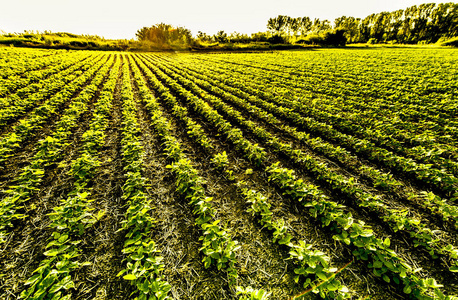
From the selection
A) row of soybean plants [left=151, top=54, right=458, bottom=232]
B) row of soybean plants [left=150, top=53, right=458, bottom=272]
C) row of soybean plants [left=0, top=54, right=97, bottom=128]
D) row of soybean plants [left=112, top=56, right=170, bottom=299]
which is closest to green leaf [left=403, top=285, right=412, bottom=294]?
row of soybean plants [left=150, top=53, right=458, bottom=272]

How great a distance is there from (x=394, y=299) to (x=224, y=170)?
3.90 metres

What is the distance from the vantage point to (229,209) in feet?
12.9

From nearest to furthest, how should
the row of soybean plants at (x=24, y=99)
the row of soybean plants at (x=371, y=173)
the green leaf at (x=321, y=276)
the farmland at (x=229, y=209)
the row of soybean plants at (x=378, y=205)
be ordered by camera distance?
the green leaf at (x=321, y=276), the farmland at (x=229, y=209), the row of soybean plants at (x=378, y=205), the row of soybean plants at (x=371, y=173), the row of soybean plants at (x=24, y=99)

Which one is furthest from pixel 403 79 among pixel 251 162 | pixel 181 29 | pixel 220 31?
pixel 220 31

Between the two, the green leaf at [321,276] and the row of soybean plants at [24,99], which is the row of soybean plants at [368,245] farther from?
the row of soybean plants at [24,99]

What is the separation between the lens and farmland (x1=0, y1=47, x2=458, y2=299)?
2598 mm

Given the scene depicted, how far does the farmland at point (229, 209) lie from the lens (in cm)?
260

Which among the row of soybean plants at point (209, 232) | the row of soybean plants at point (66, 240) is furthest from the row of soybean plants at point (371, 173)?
the row of soybean plants at point (66, 240)

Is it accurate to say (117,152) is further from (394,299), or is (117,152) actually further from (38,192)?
(394,299)

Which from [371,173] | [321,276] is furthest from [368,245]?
[371,173]

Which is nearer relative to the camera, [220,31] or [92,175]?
[92,175]

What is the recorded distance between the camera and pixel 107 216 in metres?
3.67

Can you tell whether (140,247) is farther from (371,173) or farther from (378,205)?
(371,173)

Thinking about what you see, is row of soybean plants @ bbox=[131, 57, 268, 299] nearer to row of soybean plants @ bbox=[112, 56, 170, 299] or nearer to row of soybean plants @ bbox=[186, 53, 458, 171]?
row of soybean plants @ bbox=[112, 56, 170, 299]
